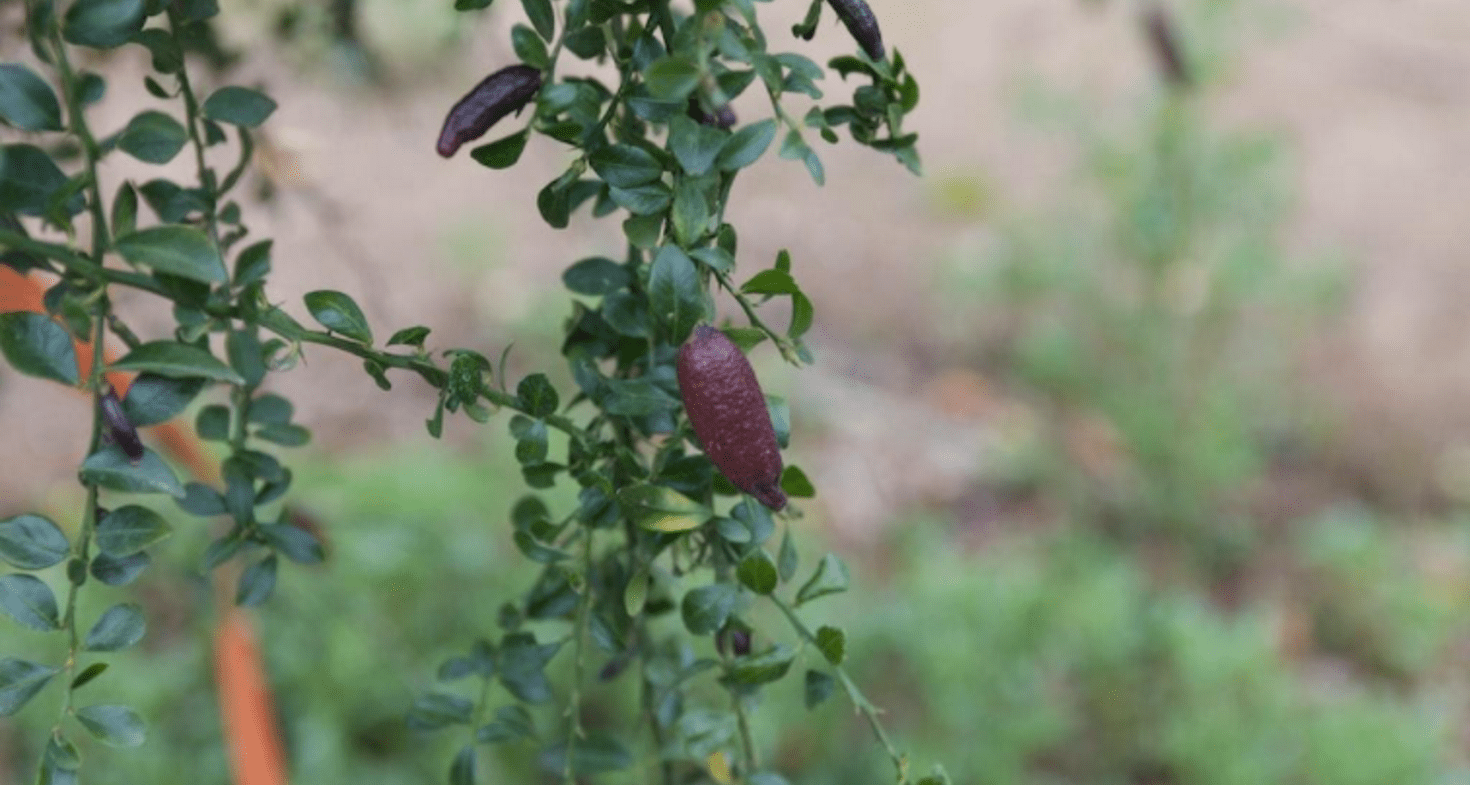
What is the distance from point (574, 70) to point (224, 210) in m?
2.08

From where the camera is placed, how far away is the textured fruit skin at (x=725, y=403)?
17.9 inches

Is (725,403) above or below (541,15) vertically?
below

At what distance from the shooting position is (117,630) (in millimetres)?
502

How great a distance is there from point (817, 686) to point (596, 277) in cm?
18

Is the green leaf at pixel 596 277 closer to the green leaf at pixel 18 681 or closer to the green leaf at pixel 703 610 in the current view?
the green leaf at pixel 703 610

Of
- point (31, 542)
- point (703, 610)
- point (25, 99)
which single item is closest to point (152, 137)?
point (25, 99)

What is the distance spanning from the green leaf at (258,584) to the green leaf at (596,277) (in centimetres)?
17

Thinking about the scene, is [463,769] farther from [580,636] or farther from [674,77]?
[674,77]

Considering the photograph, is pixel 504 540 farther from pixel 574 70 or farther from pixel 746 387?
pixel 746 387

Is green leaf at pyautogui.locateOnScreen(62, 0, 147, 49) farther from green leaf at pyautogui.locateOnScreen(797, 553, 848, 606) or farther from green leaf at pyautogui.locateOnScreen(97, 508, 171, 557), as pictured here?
green leaf at pyautogui.locateOnScreen(797, 553, 848, 606)

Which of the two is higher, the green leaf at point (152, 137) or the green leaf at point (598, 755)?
the green leaf at point (152, 137)

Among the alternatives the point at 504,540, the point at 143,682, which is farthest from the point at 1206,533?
the point at 143,682

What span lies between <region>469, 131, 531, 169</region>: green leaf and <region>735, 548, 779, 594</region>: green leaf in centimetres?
16

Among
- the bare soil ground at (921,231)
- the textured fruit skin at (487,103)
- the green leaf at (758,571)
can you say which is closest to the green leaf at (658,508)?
the green leaf at (758,571)
